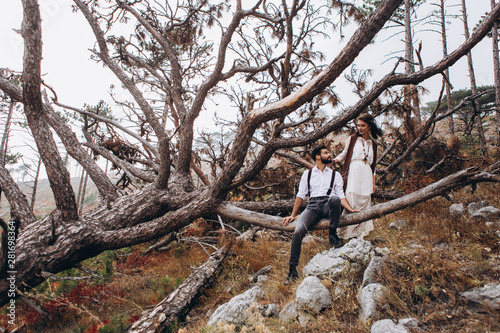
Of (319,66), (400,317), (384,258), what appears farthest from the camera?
(319,66)

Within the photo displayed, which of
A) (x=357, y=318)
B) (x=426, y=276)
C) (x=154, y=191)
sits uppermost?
(x=154, y=191)

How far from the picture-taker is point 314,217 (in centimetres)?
347

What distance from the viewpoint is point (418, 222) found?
→ 163 inches

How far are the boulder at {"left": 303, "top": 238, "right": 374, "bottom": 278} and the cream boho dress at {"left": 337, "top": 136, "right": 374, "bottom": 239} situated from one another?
0.74 metres

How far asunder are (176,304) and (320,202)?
252 centimetres

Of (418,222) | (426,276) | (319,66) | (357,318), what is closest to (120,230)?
(357,318)

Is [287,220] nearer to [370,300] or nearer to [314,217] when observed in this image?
[314,217]

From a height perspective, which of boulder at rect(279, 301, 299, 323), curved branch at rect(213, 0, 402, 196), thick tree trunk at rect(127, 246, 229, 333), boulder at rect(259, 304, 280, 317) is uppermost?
curved branch at rect(213, 0, 402, 196)

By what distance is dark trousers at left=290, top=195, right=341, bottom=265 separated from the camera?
3.23 meters

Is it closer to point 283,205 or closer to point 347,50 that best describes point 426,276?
point 347,50

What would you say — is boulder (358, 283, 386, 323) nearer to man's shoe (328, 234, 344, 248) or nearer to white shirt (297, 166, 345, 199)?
man's shoe (328, 234, 344, 248)

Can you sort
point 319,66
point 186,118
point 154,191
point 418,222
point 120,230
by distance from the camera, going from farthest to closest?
1. point 319,66
2. point 186,118
3. point 154,191
4. point 418,222
5. point 120,230

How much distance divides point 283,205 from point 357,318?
10.1 feet

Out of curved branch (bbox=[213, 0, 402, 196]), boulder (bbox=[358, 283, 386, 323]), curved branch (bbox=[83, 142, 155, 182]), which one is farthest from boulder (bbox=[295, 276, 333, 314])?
curved branch (bbox=[83, 142, 155, 182])
